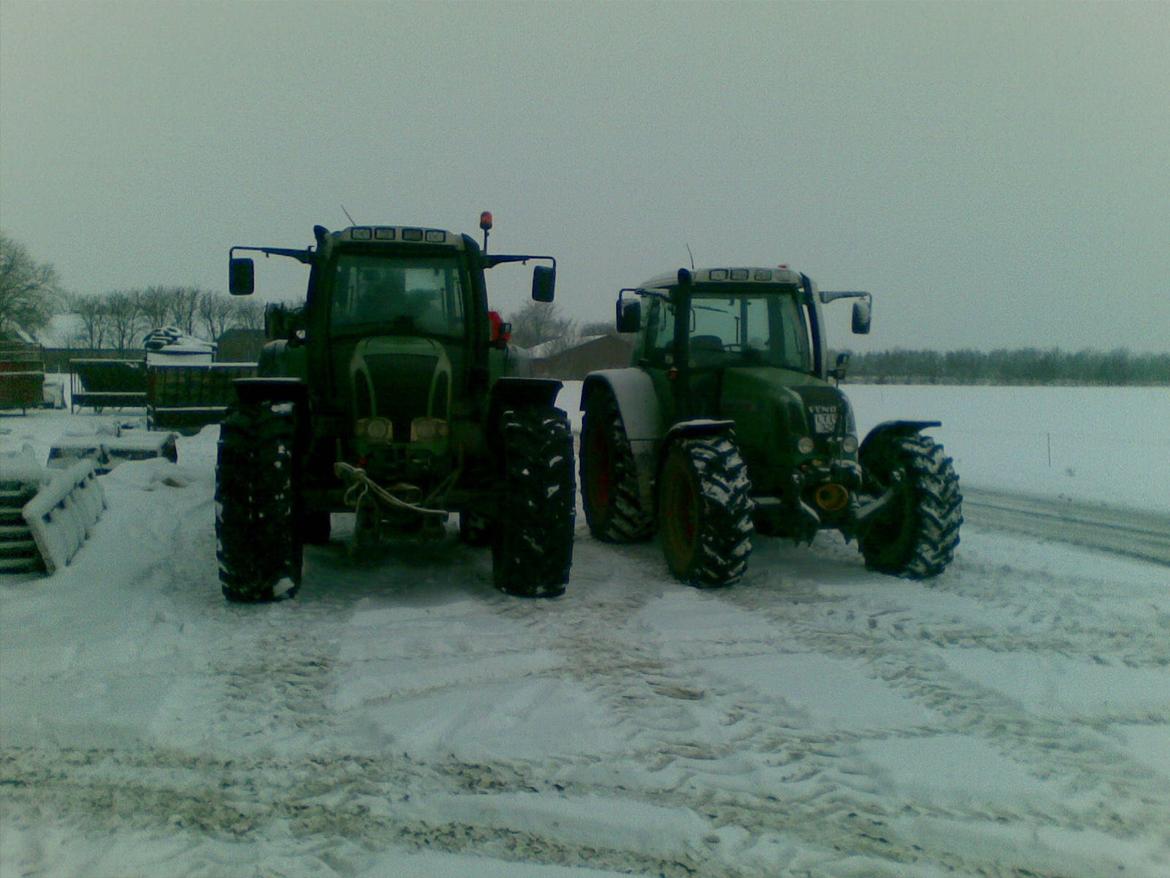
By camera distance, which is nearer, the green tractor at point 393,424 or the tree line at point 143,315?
the green tractor at point 393,424

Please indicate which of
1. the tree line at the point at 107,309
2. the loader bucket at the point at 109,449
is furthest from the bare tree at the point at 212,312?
the loader bucket at the point at 109,449

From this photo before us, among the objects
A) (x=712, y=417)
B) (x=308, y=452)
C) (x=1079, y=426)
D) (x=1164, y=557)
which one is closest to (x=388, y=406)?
(x=308, y=452)

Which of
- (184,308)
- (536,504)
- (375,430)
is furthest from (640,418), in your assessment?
(184,308)

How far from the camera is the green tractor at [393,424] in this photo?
6.29 meters

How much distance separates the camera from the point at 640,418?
8.36m

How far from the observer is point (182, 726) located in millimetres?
4336

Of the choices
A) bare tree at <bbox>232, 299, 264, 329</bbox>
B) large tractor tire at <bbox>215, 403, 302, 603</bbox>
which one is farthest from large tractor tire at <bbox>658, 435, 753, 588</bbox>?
bare tree at <bbox>232, 299, 264, 329</bbox>

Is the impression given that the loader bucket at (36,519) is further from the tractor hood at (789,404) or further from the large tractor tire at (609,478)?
the tractor hood at (789,404)

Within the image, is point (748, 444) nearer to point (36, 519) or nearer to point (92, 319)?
point (36, 519)

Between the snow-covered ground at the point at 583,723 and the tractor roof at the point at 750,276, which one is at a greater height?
the tractor roof at the point at 750,276

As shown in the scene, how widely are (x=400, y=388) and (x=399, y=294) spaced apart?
94 centimetres

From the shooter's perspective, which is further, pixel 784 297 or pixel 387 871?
pixel 784 297

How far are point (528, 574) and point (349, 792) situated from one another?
2.94 meters

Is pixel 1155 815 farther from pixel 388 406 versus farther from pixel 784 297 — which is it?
pixel 784 297
